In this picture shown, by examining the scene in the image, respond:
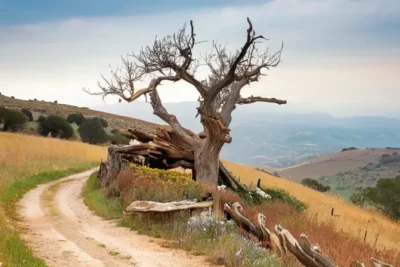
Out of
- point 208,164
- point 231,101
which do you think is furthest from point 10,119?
point 208,164

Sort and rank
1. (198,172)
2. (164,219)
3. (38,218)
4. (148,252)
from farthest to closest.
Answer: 1. (198,172)
2. (38,218)
3. (164,219)
4. (148,252)

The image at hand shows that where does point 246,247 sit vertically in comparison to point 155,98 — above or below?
below

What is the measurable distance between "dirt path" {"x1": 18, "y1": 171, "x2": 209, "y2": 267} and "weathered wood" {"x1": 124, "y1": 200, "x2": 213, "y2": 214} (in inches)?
27.3

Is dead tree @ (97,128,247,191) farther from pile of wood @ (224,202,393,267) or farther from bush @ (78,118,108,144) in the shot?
bush @ (78,118,108,144)

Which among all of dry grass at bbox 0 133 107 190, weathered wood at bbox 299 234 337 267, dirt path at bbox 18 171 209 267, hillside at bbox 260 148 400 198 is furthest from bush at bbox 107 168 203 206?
hillside at bbox 260 148 400 198

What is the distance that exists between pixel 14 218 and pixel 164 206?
4.48 metres

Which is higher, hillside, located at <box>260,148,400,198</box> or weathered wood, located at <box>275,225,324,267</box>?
weathered wood, located at <box>275,225,324,267</box>

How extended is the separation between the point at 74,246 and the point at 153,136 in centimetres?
1405

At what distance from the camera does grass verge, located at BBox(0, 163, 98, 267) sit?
841cm

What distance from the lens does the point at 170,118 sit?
926 inches

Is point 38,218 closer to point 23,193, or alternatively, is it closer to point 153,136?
point 23,193

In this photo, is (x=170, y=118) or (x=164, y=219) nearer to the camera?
(x=164, y=219)

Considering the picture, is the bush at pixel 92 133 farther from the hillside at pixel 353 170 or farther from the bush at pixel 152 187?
the bush at pixel 152 187

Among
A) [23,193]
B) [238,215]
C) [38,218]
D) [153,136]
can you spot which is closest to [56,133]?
[153,136]
